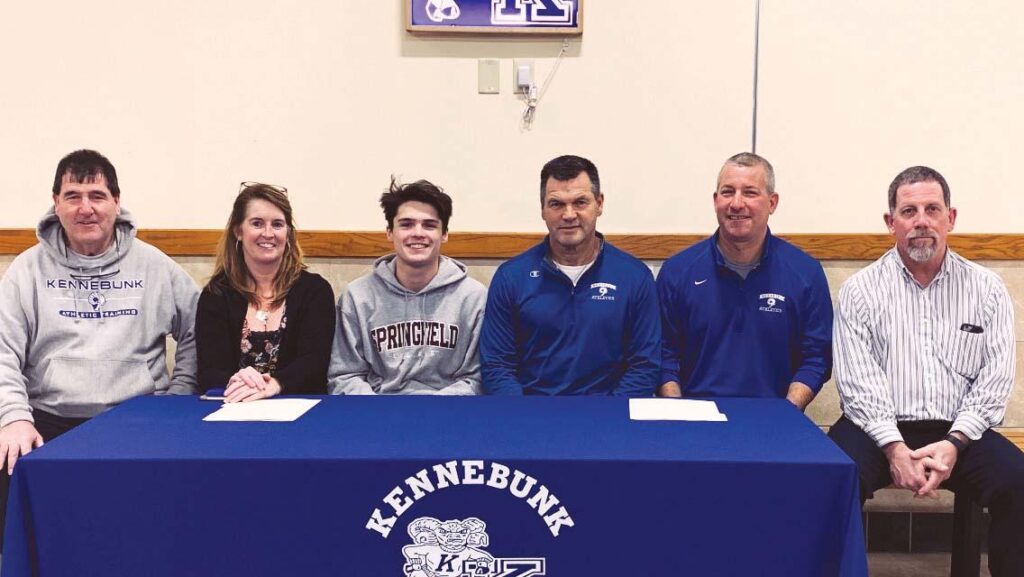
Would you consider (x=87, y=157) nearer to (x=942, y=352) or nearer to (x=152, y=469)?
(x=152, y=469)

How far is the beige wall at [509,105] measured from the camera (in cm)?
283

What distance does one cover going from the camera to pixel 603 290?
7.80 ft

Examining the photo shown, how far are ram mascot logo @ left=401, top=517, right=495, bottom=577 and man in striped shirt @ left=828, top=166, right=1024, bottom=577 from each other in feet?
3.80

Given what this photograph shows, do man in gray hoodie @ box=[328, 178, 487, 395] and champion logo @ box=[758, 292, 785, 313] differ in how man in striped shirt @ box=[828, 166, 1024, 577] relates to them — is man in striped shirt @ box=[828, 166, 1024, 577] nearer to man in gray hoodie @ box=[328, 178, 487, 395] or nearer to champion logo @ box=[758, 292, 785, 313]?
champion logo @ box=[758, 292, 785, 313]

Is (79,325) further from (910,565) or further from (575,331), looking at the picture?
(910,565)

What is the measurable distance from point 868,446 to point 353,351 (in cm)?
151

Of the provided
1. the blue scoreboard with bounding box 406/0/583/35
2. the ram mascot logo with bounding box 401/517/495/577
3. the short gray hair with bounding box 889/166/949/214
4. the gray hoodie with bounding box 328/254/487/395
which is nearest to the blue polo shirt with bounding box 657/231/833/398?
the short gray hair with bounding box 889/166/949/214

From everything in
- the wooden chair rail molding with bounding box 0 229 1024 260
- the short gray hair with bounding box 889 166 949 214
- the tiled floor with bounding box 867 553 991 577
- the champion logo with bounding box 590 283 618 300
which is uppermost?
the short gray hair with bounding box 889 166 949 214

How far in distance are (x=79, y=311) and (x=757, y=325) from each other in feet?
6.73

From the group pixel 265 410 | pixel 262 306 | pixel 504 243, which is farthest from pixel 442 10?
pixel 265 410

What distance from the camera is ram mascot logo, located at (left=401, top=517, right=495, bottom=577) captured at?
1.46m

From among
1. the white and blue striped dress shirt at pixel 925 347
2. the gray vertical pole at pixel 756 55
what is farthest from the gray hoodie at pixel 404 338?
the gray vertical pole at pixel 756 55

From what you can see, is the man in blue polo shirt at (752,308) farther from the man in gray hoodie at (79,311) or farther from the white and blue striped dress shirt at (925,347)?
the man in gray hoodie at (79,311)

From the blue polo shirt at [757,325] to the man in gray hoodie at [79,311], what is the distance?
5.37 ft
